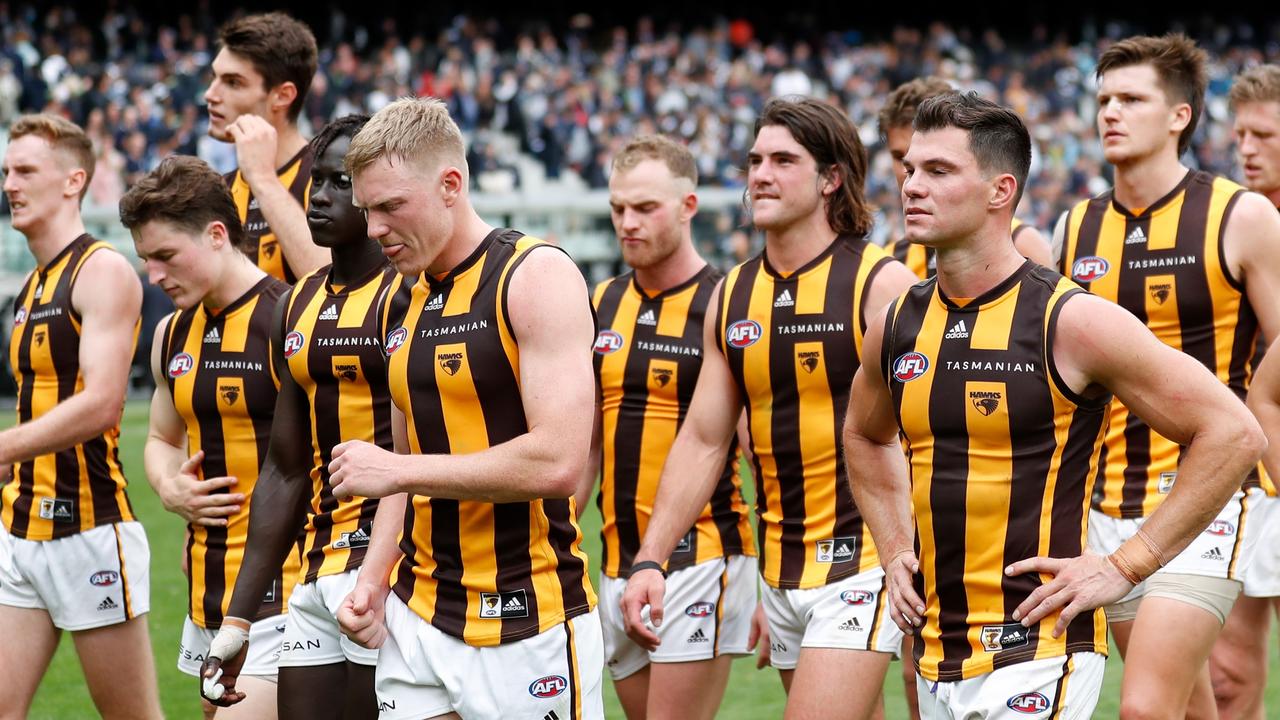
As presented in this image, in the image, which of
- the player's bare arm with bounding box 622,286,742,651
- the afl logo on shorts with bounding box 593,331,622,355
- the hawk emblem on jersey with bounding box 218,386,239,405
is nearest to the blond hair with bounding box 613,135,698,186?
the afl logo on shorts with bounding box 593,331,622,355

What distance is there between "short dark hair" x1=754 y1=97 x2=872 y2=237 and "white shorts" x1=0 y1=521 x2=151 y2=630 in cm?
318

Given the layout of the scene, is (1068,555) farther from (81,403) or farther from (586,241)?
(586,241)

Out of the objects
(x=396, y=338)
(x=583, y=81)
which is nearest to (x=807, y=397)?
(x=396, y=338)

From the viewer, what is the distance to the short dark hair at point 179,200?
552 centimetres

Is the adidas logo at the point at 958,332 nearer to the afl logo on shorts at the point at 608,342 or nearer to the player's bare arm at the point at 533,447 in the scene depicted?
the player's bare arm at the point at 533,447

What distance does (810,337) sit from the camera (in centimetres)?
541

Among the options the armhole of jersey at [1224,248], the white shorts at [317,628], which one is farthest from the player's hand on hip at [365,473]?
the armhole of jersey at [1224,248]

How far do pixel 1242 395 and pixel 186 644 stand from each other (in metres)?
4.17

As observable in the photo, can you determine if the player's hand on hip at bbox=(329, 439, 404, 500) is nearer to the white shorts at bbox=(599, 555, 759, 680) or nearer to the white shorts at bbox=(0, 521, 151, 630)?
the white shorts at bbox=(599, 555, 759, 680)

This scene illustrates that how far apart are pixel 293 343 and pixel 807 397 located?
185 cm

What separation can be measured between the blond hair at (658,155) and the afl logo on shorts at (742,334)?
99cm

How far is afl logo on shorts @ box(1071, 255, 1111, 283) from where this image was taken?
584 centimetres

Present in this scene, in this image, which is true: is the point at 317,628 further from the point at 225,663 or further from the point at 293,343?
the point at 293,343

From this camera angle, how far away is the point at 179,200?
5520 millimetres
